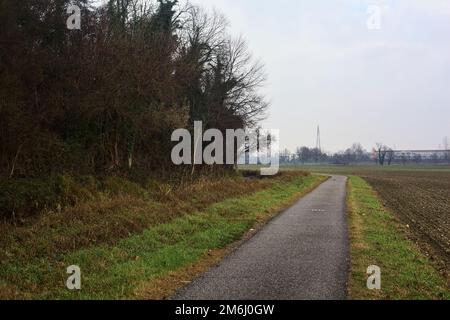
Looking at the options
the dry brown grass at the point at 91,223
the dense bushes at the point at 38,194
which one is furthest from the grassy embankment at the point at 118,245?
the dense bushes at the point at 38,194

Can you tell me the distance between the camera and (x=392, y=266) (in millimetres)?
9844

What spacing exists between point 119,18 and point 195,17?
47.6 feet

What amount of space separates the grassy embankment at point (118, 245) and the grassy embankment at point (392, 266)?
121 inches

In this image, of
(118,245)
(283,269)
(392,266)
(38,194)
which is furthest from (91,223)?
(392,266)

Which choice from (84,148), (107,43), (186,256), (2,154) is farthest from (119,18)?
(186,256)

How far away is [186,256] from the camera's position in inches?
408

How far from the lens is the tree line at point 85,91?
52.0 feet

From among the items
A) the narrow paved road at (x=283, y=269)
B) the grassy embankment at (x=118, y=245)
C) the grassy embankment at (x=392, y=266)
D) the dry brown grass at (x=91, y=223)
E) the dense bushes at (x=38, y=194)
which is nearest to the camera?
the narrow paved road at (x=283, y=269)

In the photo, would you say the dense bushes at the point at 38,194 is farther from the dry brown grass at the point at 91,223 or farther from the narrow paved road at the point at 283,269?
the narrow paved road at the point at 283,269

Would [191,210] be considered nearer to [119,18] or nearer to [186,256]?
[186,256]

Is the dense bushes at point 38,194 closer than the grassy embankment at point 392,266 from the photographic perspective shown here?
No

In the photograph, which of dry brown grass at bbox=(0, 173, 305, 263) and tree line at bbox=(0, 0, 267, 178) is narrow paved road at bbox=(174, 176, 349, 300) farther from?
tree line at bbox=(0, 0, 267, 178)

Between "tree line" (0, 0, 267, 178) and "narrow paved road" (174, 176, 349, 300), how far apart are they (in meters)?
8.42

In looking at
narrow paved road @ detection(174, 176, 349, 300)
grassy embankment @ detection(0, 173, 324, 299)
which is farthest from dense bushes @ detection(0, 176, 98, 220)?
narrow paved road @ detection(174, 176, 349, 300)
